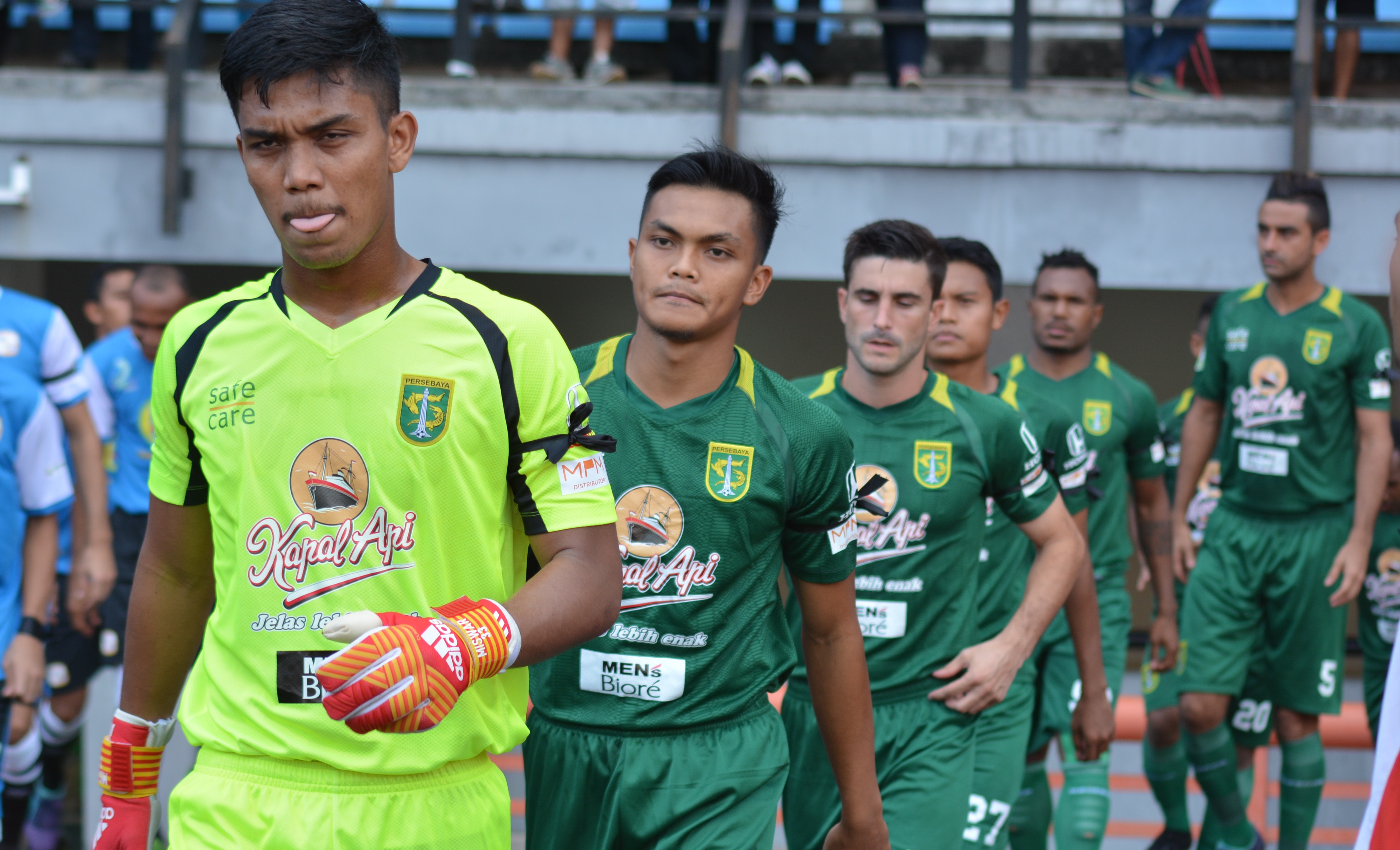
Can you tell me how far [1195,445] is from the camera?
6879mm

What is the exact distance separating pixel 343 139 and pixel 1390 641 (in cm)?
618

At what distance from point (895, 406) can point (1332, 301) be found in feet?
10.5

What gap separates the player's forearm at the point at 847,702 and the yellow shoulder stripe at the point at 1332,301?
4.17m

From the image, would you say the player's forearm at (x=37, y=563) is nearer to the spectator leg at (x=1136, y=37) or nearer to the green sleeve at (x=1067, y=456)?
the green sleeve at (x=1067, y=456)

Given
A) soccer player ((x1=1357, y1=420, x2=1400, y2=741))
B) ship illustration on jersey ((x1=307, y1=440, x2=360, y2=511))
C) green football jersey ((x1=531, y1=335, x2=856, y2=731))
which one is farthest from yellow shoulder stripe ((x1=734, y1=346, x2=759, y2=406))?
soccer player ((x1=1357, y1=420, x2=1400, y2=741))

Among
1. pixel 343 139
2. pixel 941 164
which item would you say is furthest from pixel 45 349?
pixel 941 164

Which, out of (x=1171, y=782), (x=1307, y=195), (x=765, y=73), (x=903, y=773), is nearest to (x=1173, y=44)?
(x=765, y=73)

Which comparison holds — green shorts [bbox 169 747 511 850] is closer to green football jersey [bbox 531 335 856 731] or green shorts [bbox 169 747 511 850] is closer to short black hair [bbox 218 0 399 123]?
green football jersey [bbox 531 335 856 731]

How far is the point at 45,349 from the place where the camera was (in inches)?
190

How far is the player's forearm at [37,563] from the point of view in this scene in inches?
189

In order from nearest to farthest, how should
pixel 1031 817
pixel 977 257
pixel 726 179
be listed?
pixel 726 179
pixel 977 257
pixel 1031 817

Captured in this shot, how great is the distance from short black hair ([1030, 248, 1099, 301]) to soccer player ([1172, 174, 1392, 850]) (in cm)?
59

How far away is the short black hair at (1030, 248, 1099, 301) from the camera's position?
273 inches

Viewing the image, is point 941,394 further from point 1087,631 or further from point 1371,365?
point 1371,365
